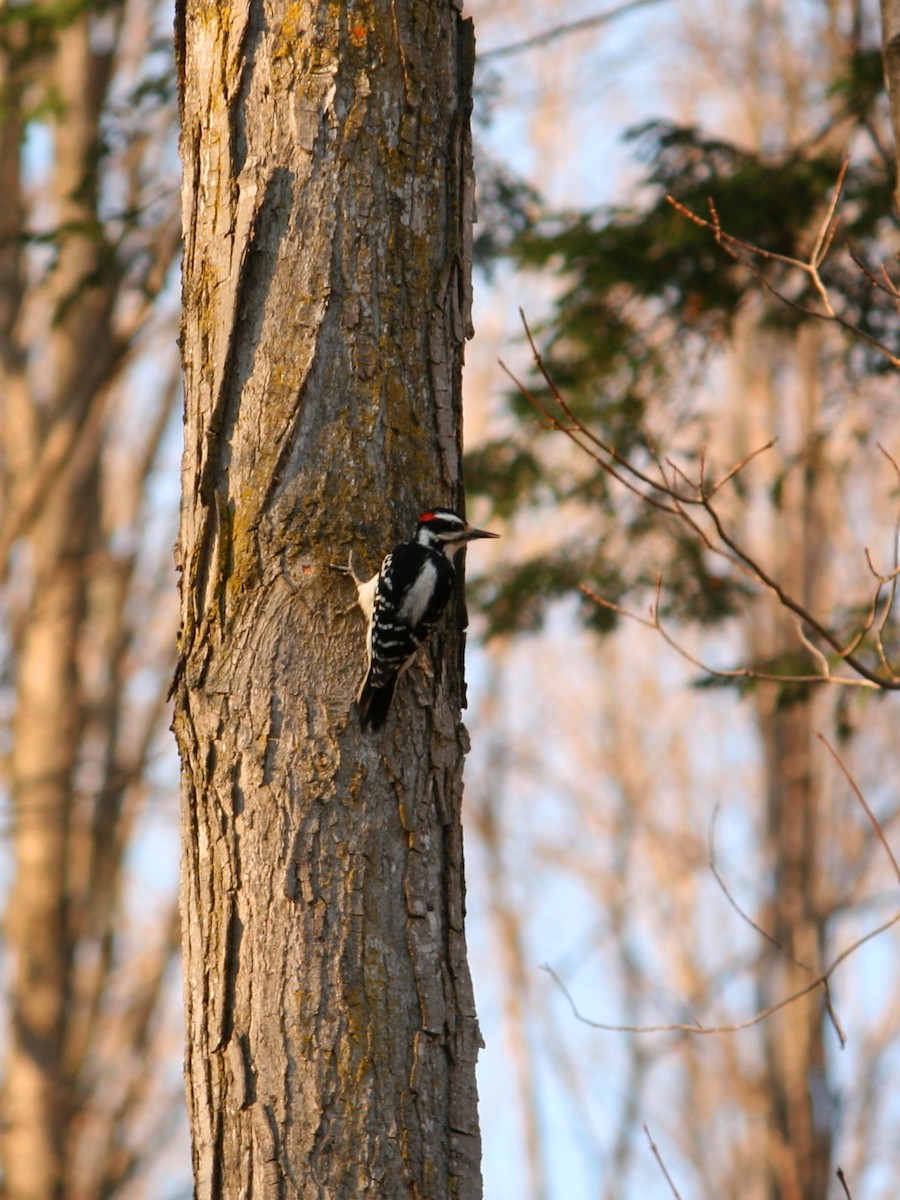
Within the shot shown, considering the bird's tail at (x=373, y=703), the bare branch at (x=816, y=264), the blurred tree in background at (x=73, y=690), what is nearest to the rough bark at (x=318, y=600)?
the bird's tail at (x=373, y=703)

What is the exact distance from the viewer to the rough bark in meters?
2.83

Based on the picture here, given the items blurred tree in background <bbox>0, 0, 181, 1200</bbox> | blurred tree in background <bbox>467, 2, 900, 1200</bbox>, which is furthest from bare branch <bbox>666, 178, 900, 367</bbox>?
blurred tree in background <bbox>0, 0, 181, 1200</bbox>

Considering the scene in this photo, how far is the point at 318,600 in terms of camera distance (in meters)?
3.12

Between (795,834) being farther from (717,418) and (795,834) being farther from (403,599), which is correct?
(403,599)

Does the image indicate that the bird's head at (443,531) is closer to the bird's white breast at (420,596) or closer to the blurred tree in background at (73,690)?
the bird's white breast at (420,596)

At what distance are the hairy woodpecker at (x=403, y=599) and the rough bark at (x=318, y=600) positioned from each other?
0.15 feet

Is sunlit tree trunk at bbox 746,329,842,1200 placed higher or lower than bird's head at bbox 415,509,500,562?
higher

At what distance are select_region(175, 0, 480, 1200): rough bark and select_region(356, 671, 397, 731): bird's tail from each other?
33 millimetres

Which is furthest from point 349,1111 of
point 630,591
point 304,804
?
point 630,591

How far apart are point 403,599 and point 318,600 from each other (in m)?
0.30

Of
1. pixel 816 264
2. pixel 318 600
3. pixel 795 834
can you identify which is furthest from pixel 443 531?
pixel 795 834

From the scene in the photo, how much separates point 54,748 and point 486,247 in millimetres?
5316

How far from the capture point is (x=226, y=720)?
10.1 ft

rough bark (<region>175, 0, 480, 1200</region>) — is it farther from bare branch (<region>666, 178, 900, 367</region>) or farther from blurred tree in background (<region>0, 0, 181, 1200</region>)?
blurred tree in background (<region>0, 0, 181, 1200</region>)
